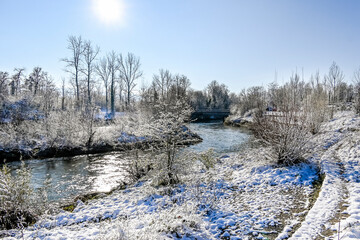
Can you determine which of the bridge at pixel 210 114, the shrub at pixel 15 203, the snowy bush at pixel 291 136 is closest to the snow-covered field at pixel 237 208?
the snowy bush at pixel 291 136

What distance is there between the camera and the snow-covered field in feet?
12.6

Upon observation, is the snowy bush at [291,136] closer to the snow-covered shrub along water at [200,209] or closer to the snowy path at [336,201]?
the snow-covered shrub along water at [200,209]

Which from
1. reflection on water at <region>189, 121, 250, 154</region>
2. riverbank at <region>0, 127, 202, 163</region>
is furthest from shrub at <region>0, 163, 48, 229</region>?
riverbank at <region>0, 127, 202, 163</region>

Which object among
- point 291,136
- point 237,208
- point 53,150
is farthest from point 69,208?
point 53,150

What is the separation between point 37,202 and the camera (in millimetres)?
6066

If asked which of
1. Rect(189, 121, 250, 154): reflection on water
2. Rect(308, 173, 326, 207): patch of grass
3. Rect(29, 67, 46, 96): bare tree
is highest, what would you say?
Rect(29, 67, 46, 96): bare tree

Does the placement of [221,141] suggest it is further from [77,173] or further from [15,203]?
[15,203]

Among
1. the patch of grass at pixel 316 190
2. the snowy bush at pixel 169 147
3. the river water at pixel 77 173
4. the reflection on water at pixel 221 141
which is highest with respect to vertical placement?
the snowy bush at pixel 169 147

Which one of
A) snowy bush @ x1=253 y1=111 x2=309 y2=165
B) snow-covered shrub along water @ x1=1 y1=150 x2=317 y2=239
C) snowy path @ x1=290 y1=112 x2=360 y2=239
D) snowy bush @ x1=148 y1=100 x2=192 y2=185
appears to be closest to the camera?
snowy path @ x1=290 y1=112 x2=360 y2=239

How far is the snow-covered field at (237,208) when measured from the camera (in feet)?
12.6

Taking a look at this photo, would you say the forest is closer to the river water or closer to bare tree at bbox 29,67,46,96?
the river water

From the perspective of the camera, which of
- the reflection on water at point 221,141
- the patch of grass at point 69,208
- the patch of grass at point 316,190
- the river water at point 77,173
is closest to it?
the patch of grass at point 316,190

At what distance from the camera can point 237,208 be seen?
17.0 feet

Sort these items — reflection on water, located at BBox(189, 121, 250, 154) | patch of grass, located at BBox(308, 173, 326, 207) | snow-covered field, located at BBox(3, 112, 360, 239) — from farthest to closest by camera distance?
reflection on water, located at BBox(189, 121, 250, 154), patch of grass, located at BBox(308, 173, 326, 207), snow-covered field, located at BBox(3, 112, 360, 239)
